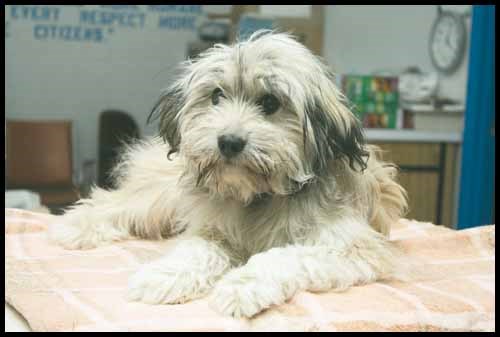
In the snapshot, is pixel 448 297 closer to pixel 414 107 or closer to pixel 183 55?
pixel 414 107

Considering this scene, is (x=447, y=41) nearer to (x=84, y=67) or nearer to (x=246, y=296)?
(x=84, y=67)

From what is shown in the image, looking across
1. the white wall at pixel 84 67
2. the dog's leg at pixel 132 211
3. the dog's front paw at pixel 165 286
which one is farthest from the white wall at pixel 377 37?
the dog's front paw at pixel 165 286

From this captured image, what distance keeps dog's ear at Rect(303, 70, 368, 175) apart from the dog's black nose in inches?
7.4

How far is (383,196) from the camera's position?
1.71 metres

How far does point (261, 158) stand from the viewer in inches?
50.5

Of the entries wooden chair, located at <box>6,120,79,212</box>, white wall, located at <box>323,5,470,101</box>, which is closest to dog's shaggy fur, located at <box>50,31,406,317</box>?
wooden chair, located at <box>6,120,79,212</box>

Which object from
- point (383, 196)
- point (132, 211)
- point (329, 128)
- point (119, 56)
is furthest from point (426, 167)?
point (119, 56)

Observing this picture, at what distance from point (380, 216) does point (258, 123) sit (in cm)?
53

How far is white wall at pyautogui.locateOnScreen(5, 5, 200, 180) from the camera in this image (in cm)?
496

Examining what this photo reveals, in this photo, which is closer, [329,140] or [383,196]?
[329,140]

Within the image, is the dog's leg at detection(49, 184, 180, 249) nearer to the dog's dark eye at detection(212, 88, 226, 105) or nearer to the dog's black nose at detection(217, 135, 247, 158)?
the dog's dark eye at detection(212, 88, 226, 105)

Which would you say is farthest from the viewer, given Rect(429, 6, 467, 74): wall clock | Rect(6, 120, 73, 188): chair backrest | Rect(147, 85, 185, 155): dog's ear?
Rect(6, 120, 73, 188): chair backrest

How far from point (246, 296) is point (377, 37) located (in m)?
3.91

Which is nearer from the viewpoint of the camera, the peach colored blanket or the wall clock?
the peach colored blanket
